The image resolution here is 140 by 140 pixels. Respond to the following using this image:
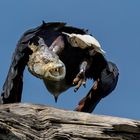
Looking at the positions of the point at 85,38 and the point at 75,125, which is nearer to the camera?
the point at 75,125

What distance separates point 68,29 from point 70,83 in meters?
0.72

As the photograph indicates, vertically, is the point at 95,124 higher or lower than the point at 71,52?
lower

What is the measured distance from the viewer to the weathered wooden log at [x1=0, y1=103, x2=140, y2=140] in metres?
9.86

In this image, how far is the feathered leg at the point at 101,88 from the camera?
11.1m

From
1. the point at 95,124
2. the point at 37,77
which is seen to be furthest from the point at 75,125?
the point at 37,77

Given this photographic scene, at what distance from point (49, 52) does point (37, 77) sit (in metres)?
0.34

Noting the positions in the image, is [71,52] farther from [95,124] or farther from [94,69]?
[95,124]

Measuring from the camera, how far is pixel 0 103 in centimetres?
1055

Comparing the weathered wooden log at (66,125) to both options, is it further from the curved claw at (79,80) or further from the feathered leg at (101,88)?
the feathered leg at (101,88)

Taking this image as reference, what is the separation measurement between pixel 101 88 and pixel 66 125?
122cm

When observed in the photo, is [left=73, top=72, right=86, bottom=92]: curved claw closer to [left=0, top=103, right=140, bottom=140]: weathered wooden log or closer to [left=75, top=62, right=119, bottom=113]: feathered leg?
[left=75, top=62, right=119, bottom=113]: feathered leg

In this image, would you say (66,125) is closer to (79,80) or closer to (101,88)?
(79,80)

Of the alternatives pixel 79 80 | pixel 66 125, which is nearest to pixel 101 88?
pixel 79 80

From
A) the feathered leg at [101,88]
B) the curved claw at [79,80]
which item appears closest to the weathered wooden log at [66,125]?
the curved claw at [79,80]
